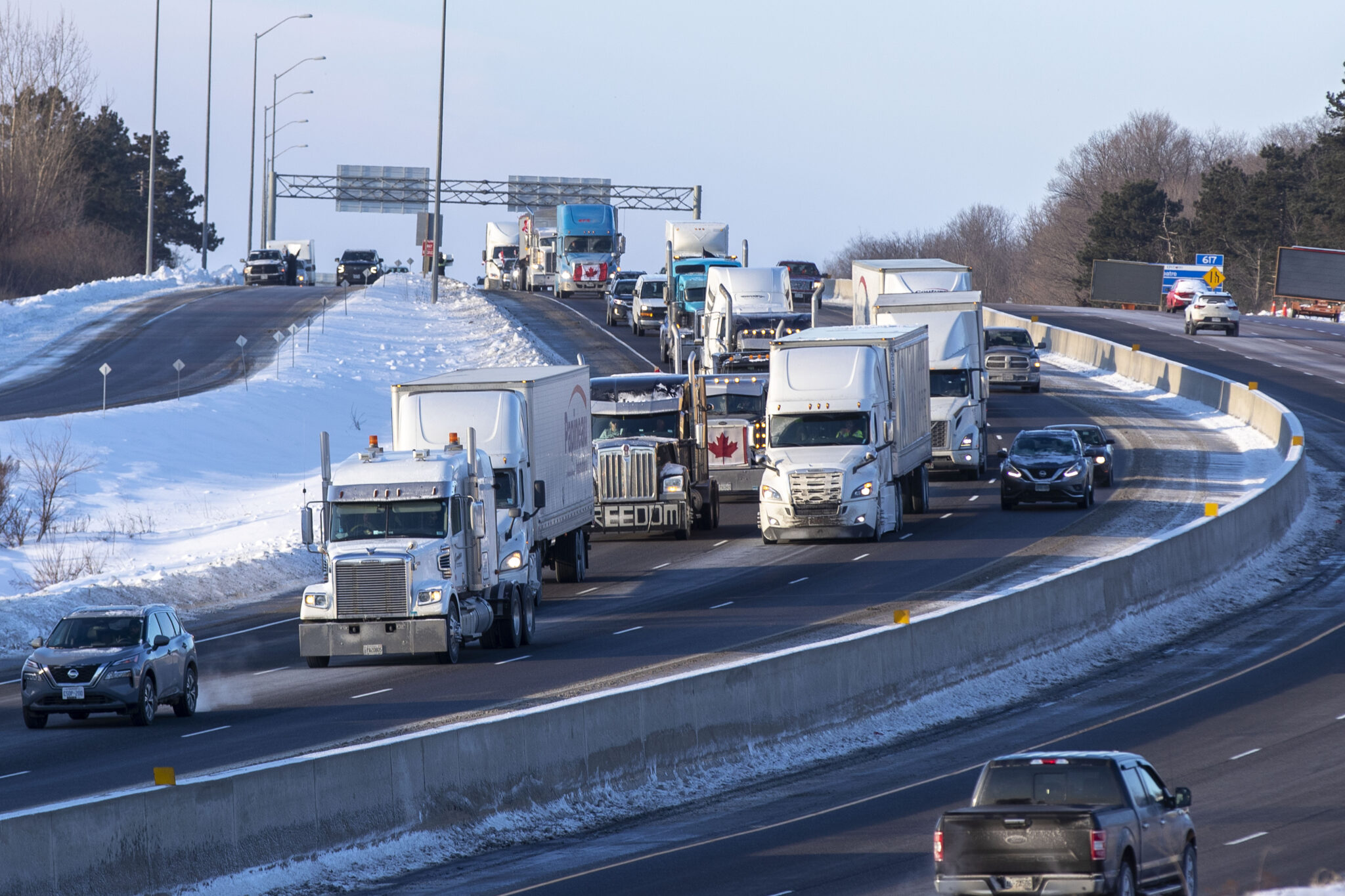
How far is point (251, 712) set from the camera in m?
21.2

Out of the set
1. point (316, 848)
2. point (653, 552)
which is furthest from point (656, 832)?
point (653, 552)

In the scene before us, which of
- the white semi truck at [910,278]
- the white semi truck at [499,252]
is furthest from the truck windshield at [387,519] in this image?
the white semi truck at [499,252]

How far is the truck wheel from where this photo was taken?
42.3 ft

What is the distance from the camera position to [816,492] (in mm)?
33375

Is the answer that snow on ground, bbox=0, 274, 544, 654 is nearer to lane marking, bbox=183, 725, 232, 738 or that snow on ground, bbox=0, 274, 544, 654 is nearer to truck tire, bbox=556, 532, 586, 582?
truck tire, bbox=556, 532, 586, 582

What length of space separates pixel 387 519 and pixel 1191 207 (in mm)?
148327

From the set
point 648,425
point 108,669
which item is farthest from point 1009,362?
point 108,669

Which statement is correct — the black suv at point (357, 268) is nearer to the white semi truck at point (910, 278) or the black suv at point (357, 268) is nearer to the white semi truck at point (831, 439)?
the white semi truck at point (910, 278)

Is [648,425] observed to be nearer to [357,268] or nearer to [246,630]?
[246,630]

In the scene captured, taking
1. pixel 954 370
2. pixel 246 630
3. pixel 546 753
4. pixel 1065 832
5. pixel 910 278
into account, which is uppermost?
pixel 910 278

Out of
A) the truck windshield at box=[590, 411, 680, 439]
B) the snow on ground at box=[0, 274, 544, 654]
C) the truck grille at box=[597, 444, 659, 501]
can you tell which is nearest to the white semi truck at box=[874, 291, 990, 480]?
the truck windshield at box=[590, 411, 680, 439]

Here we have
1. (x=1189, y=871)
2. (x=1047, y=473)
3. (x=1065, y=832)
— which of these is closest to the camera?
(x=1065, y=832)

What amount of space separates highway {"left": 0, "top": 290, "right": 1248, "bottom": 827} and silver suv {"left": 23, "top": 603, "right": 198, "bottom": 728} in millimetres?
295

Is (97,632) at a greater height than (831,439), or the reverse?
(831,439)
